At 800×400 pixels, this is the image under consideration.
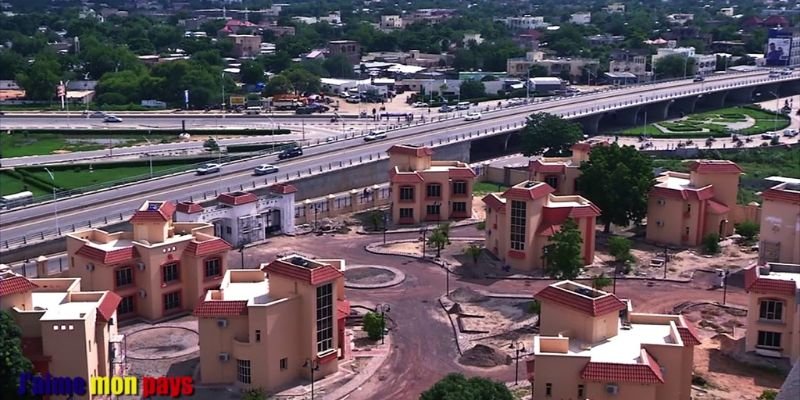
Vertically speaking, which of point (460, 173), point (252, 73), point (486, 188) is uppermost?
point (252, 73)

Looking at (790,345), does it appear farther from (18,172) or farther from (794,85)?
(794,85)

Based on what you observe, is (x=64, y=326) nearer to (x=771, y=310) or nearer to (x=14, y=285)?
(x=14, y=285)

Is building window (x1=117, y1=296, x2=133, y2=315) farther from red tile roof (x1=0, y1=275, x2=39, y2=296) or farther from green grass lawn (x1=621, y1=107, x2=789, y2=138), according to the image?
green grass lawn (x1=621, y1=107, x2=789, y2=138)

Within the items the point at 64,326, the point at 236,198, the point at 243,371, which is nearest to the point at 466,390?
the point at 243,371

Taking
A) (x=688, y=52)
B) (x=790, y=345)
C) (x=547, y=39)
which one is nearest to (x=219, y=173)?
(x=790, y=345)

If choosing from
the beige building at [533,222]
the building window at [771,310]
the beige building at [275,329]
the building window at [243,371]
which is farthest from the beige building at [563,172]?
the building window at [243,371]

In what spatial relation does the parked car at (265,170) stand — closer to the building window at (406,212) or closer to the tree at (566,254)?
the building window at (406,212)
